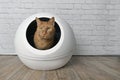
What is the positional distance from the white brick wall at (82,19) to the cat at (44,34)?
64cm

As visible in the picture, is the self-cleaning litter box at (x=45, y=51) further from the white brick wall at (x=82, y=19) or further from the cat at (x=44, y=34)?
the white brick wall at (x=82, y=19)

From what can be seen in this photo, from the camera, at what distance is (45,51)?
1.43 meters

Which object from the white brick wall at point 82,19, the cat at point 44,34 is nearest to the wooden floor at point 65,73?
the cat at point 44,34

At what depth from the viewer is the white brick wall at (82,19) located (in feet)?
6.88

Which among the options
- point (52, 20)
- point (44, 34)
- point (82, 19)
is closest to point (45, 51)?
point (44, 34)

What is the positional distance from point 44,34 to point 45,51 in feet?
0.45

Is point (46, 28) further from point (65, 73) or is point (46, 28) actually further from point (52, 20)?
point (65, 73)

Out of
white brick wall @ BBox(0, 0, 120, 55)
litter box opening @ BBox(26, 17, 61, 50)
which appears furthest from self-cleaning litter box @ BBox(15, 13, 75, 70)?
white brick wall @ BBox(0, 0, 120, 55)

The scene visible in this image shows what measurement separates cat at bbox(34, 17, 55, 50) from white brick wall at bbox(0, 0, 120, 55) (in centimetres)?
64

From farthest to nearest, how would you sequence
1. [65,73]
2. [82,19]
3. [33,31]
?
[82,19] < [33,31] < [65,73]

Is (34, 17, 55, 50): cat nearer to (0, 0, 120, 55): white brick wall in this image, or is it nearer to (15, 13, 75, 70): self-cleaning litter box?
(15, 13, 75, 70): self-cleaning litter box

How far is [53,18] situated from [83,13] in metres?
0.73

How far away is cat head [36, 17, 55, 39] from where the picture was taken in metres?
1.46

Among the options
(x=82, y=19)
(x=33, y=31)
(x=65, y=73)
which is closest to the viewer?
(x=65, y=73)
